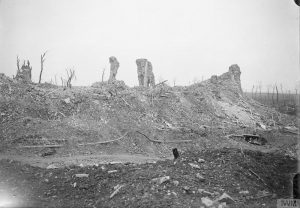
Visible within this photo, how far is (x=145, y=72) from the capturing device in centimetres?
3077

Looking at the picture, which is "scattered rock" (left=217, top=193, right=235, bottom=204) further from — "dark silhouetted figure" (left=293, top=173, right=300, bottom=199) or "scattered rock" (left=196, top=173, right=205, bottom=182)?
"dark silhouetted figure" (left=293, top=173, right=300, bottom=199)

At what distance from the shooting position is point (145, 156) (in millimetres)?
15188

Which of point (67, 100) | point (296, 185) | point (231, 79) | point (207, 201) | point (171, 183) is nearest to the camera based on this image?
point (296, 185)

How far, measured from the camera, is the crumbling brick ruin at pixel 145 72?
3070 cm

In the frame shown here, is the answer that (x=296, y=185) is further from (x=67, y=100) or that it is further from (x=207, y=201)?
(x=67, y=100)

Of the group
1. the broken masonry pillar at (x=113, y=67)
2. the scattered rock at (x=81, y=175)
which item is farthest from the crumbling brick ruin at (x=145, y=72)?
the scattered rock at (x=81, y=175)

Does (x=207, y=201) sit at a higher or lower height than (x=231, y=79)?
lower

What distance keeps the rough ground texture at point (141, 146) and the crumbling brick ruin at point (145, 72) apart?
3.58 metres

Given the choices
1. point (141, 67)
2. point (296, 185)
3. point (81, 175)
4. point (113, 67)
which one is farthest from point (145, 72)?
point (296, 185)

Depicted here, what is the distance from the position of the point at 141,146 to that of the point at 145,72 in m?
15.8

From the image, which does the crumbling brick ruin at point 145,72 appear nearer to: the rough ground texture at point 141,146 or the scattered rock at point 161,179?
the rough ground texture at point 141,146

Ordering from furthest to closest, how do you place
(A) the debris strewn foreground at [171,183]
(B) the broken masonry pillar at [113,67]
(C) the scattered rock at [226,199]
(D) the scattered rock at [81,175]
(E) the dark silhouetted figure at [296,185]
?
(B) the broken masonry pillar at [113,67] → (D) the scattered rock at [81,175] → (A) the debris strewn foreground at [171,183] → (C) the scattered rock at [226,199] → (E) the dark silhouetted figure at [296,185]

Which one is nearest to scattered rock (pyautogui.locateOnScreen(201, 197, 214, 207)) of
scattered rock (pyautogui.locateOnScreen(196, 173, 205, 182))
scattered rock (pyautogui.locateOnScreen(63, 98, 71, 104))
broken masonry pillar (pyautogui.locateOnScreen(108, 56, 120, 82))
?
scattered rock (pyautogui.locateOnScreen(196, 173, 205, 182))

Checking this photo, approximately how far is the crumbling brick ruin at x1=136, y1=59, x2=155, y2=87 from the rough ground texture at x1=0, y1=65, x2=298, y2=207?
3579 mm
